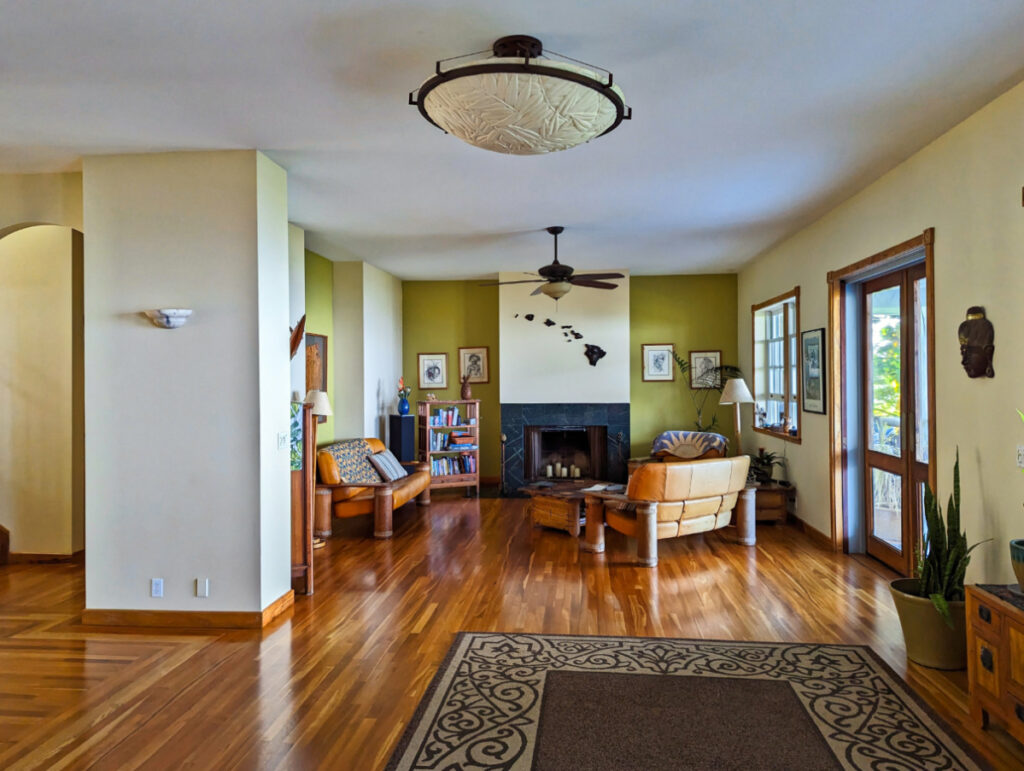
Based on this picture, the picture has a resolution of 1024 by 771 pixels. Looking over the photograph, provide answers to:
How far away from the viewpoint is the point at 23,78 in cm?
307

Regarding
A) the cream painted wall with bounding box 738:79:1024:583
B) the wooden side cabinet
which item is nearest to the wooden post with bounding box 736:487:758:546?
the wooden side cabinet

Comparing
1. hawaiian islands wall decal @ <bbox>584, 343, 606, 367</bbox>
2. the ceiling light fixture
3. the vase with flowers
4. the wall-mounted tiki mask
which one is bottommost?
the vase with flowers

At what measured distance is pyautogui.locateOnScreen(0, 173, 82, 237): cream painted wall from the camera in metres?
4.65

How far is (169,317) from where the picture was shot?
4.01m

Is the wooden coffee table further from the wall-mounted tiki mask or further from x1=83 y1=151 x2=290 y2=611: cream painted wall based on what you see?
the wall-mounted tiki mask

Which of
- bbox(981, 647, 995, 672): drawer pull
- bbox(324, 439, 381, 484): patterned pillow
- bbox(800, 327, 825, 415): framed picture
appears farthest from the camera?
bbox(324, 439, 381, 484): patterned pillow

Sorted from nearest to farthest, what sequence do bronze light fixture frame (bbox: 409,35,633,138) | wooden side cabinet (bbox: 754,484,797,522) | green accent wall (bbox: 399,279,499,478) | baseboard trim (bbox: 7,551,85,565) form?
bronze light fixture frame (bbox: 409,35,633,138), baseboard trim (bbox: 7,551,85,565), wooden side cabinet (bbox: 754,484,797,522), green accent wall (bbox: 399,279,499,478)

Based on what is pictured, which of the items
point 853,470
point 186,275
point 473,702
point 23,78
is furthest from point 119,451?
point 853,470

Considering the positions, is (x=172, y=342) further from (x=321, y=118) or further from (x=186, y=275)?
(x=321, y=118)

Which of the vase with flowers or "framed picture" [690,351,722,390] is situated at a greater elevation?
"framed picture" [690,351,722,390]

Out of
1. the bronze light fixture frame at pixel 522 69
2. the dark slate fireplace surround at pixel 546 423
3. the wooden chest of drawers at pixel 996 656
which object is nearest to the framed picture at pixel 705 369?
the dark slate fireplace surround at pixel 546 423

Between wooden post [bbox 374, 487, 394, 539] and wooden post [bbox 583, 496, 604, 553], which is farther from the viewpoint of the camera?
wooden post [bbox 374, 487, 394, 539]

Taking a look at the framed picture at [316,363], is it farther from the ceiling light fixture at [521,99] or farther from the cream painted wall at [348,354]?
the ceiling light fixture at [521,99]

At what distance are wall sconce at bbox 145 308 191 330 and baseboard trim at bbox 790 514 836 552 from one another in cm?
507
